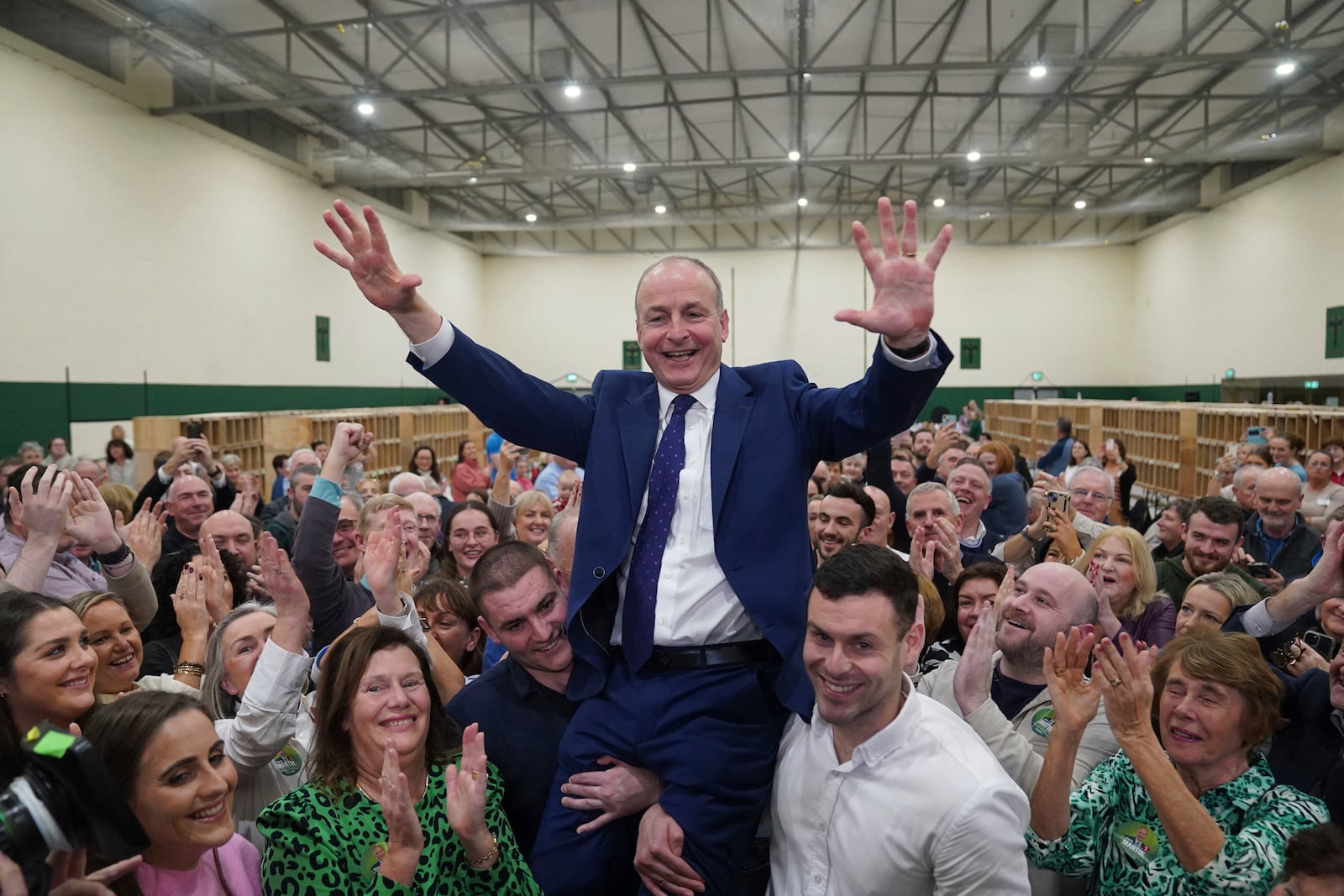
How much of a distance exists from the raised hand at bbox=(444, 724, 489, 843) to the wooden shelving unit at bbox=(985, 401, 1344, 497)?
951cm

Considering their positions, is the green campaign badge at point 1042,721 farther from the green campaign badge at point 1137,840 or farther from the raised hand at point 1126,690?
the raised hand at point 1126,690

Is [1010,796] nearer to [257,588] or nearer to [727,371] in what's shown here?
[727,371]

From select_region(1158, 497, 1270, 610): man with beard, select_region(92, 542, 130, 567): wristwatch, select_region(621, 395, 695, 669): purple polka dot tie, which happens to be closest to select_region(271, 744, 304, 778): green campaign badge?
select_region(621, 395, 695, 669): purple polka dot tie

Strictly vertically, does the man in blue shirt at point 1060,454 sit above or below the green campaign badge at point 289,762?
above

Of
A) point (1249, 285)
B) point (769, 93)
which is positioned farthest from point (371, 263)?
point (1249, 285)

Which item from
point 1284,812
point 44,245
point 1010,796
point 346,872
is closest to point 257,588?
point 346,872

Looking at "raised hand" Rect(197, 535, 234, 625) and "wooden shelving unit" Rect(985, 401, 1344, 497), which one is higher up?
"wooden shelving unit" Rect(985, 401, 1344, 497)

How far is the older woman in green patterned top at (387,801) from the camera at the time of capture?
6.84ft

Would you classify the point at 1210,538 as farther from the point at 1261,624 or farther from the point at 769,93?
the point at 769,93

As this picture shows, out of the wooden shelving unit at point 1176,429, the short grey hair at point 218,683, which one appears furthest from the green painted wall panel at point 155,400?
the short grey hair at point 218,683

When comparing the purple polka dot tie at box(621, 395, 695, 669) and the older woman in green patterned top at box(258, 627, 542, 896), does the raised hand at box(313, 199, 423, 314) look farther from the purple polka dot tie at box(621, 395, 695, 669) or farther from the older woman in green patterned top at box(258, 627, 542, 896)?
the older woman in green patterned top at box(258, 627, 542, 896)

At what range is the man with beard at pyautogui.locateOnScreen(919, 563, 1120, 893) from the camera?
261 cm

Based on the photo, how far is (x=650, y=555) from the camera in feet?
7.75

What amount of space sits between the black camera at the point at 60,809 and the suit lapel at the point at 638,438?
50.2 inches
